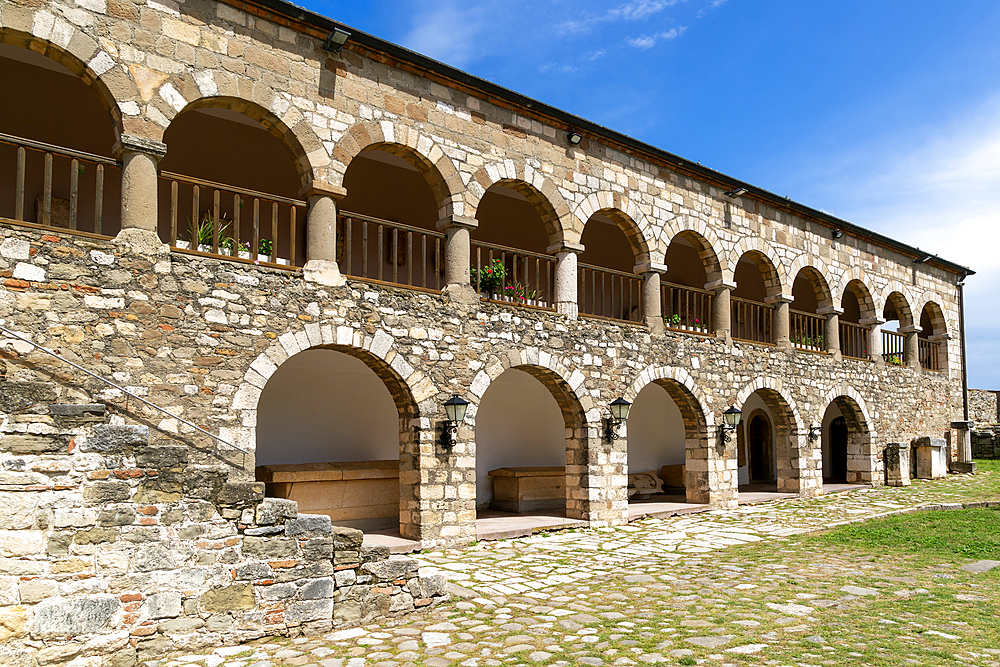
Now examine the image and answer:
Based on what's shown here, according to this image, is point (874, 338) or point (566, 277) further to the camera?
point (874, 338)

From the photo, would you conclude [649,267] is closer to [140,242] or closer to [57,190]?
[140,242]

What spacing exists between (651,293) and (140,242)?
7755 millimetres

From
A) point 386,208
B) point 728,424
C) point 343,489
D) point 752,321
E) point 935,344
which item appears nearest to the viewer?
point 343,489

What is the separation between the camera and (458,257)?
9586 millimetres

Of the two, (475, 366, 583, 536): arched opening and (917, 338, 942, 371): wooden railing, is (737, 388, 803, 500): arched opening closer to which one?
(475, 366, 583, 536): arched opening

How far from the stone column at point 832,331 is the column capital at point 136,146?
1352cm

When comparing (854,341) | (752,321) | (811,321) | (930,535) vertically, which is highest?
(811,321)

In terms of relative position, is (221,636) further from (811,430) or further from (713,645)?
(811,430)

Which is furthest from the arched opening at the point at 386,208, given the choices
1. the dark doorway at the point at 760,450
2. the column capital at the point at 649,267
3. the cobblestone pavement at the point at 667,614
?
the dark doorway at the point at 760,450

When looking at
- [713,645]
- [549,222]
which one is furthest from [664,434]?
[713,645]

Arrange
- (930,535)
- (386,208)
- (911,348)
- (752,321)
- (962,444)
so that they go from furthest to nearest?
(962,444) < (911,348) < (752,321) < (386,208) < (930,535)

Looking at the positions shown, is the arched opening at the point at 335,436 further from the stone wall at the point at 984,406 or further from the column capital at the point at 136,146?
the stone wall at the point at 984,406

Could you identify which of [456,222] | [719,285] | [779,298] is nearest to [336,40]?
[456,222]

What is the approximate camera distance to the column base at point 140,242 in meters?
7.00
